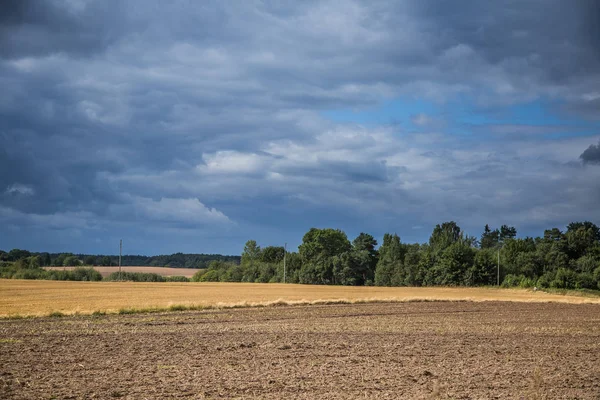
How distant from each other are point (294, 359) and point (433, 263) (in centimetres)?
10530

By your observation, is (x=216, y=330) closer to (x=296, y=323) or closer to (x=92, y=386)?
(x=296, y=323)

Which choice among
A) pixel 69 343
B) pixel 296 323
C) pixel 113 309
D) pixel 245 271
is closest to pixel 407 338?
pixel 296 323

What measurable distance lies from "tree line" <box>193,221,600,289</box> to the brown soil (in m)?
77.2

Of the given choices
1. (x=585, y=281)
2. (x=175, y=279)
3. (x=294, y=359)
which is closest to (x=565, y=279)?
(x=585, y=281)

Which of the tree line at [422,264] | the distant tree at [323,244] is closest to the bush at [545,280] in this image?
the tree line at [422,264]

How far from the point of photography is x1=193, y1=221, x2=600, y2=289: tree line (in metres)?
108

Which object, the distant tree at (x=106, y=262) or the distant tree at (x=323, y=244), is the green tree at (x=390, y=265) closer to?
the distant tree at (x=323, y=244)

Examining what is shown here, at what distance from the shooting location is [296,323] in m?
34.4

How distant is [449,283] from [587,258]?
2507 centimetres

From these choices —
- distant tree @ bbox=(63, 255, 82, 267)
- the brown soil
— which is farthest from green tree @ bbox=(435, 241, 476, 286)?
distant tree @ bbox=(63, 255, 82, 267)

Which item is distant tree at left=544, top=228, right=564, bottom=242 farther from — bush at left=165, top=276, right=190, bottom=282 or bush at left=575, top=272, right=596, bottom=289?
bush at left=165, top=276, right=190, bottom=282

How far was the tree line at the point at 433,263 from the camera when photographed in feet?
354

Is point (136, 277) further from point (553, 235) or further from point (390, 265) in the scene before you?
point (553, 235)

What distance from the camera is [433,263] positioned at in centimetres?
12094
